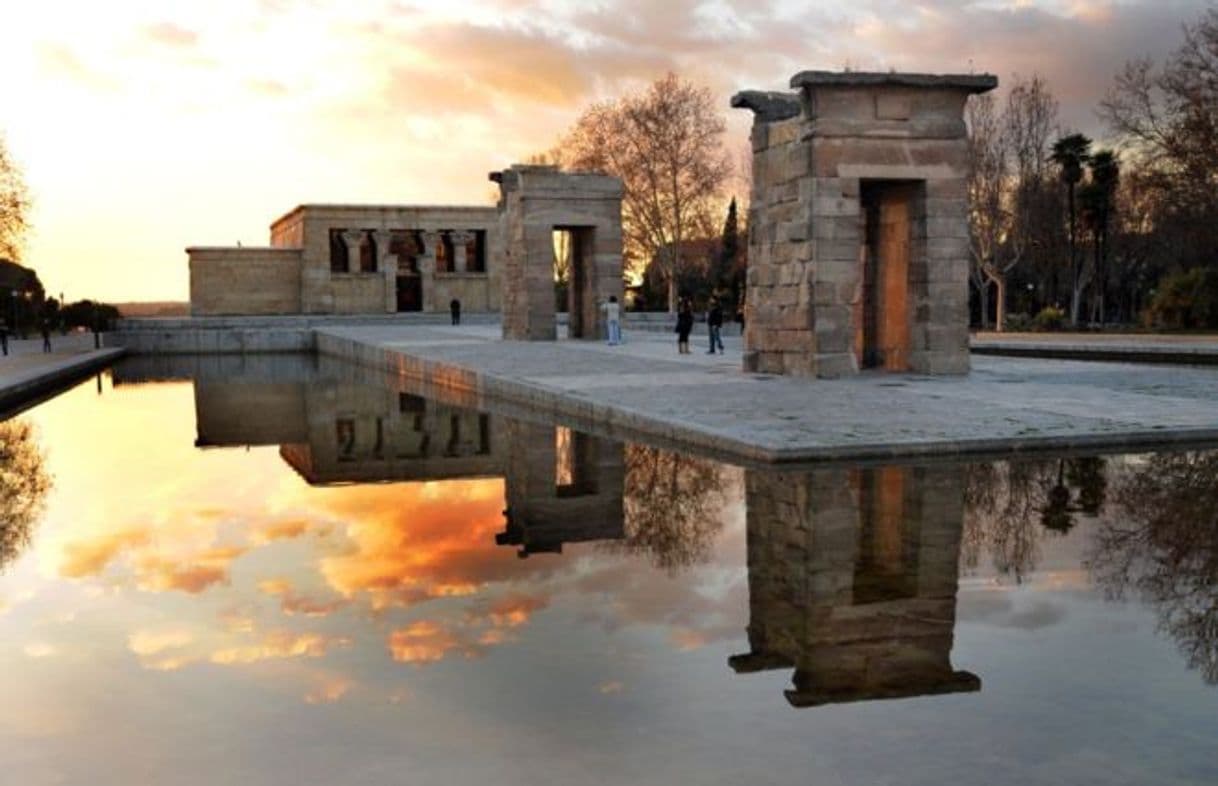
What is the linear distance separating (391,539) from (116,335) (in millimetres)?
36670

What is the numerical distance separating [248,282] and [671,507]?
50.0 metres

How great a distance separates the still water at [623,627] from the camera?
4.18m

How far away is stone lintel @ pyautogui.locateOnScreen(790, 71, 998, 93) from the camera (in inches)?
696

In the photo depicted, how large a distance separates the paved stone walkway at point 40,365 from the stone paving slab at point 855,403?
7369 millimetres

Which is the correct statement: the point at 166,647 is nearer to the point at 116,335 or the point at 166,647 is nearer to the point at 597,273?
the point at 597,273

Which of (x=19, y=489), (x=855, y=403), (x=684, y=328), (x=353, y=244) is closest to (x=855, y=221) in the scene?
(x=855, y=403)

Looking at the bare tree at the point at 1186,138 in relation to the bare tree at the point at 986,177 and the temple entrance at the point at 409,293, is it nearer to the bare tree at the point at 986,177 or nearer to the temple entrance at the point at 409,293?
the bare tree at the point at 986,177

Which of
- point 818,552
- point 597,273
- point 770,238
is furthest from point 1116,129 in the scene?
point 818,552

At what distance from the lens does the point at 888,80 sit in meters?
18.0

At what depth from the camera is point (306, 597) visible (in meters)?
6.55

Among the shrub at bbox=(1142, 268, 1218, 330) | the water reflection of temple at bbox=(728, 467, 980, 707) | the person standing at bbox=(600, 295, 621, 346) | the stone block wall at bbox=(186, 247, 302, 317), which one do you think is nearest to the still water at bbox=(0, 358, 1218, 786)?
the water reflection of temple at bbox=(728, 467, 980, 707)

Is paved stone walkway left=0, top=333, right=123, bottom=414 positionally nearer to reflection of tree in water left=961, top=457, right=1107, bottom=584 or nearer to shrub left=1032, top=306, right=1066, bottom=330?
reflection of tree in water left=961, top=457, right=1107, bottom=584

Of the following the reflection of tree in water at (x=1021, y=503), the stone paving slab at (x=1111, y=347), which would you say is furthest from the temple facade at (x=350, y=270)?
the reflection of tree in water at (x=1021, y=503)

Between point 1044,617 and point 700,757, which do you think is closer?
point 700,757
